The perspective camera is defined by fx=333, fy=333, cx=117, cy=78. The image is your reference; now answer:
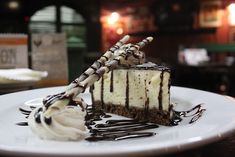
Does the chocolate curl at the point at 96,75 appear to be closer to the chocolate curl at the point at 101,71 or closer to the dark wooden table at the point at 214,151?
the chocolate curl at the point at 101,71

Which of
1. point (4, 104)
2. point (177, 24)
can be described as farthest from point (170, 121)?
point (177, 24)

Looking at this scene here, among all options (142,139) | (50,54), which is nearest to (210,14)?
(50,54)

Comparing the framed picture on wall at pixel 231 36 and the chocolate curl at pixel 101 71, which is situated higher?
the framed picture on wall at pixel 231 36

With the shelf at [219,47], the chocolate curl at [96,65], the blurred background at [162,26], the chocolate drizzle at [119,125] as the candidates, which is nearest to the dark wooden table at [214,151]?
the chocolate drizzle at [119,125]

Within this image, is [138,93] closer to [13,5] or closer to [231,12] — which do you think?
[231,12]

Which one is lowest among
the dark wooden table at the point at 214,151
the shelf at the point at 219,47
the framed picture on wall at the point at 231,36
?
the dark wooden table at the point at 214,151

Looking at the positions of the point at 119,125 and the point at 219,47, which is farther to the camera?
the point at 219,47
